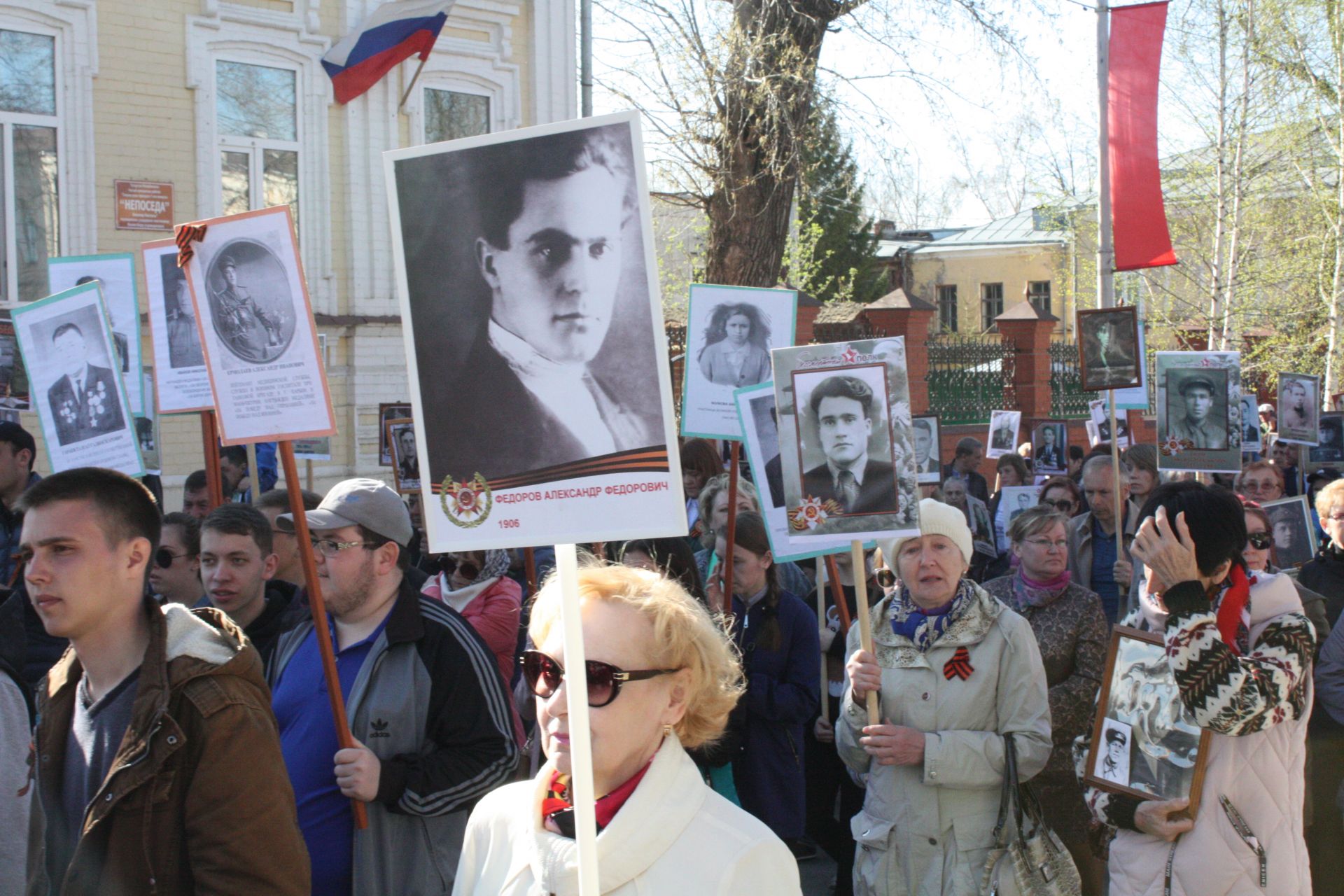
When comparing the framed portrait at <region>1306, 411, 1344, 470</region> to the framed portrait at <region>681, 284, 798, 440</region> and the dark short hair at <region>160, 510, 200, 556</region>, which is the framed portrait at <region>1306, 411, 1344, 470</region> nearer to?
the framed portrait at <region>681, 284, 798, 440</region>

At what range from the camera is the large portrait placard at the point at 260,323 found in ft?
12.0

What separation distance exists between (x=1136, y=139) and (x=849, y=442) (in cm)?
1051

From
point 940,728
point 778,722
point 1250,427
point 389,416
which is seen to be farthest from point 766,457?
point 1250,427

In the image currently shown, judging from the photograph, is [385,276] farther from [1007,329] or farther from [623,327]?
[623,327]

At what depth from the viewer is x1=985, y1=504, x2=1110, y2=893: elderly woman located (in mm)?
4617

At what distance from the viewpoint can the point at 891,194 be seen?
47.2ft

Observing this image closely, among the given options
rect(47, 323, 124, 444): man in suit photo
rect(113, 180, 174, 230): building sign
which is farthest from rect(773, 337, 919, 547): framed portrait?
rect(113, 180, 174, 230): building sign

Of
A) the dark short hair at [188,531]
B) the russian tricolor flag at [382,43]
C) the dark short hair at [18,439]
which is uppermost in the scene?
the russian tricolor flag at [382,43]

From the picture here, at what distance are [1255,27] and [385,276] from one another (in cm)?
1641

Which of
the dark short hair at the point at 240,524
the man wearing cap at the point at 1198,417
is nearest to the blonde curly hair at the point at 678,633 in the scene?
the dark short hair at the point at 240,524

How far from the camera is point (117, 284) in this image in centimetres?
649

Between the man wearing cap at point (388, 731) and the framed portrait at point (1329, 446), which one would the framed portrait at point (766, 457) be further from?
the framed portrait at point (1329, 446)

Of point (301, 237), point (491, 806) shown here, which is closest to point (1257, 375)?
point (301, 237)

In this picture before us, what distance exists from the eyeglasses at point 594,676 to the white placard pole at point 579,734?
28 cm
